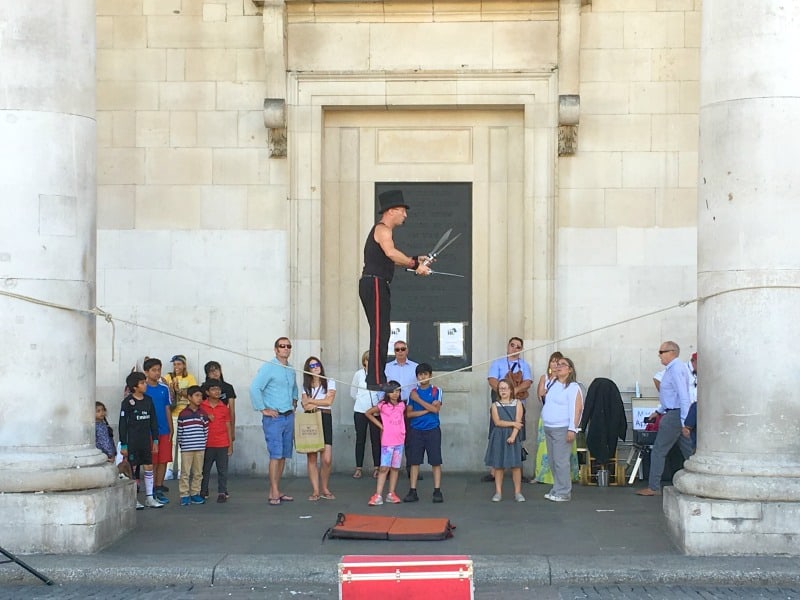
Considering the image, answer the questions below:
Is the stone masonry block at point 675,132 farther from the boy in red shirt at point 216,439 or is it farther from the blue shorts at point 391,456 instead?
the boy in red shirt at point 216,439

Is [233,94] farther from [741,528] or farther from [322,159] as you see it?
[741,528]

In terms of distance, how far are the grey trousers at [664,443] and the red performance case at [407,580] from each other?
7.60m

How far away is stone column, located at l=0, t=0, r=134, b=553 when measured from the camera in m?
11.3

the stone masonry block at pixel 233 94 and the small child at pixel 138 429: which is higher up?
the stone masonry block at pixel 233 94

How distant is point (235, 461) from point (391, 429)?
134 inches

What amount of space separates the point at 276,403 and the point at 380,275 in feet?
12.9

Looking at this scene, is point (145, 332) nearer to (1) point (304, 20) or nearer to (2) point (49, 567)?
(1) point (304, 20)

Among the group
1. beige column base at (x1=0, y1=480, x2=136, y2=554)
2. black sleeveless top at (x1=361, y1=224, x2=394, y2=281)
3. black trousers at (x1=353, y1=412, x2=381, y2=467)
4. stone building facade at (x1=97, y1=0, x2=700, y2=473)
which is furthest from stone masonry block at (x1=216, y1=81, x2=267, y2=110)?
beige column base at (x1=0, y1=480, x2=136, y2=554)

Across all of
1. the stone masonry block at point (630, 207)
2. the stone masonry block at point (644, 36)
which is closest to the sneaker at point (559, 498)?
the stone masonry block at point (630, 207)

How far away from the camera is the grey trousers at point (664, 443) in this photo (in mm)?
15039

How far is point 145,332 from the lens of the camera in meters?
17.1

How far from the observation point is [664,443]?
49.6 feet

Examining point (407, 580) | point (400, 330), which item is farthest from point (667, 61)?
point (407, 580)

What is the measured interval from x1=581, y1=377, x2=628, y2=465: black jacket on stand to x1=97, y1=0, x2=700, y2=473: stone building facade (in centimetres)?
71
